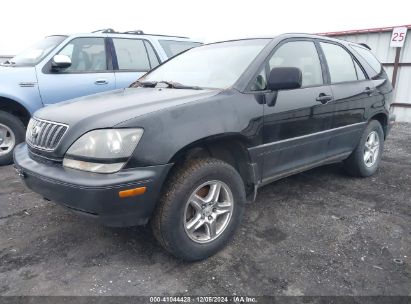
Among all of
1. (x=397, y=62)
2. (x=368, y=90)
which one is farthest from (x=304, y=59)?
(x=397, y=62)

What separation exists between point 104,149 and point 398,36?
9.21m

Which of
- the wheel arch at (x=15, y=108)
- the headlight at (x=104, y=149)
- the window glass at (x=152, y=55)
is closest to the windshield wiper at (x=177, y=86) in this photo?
the headlight at (x=104, y=149)

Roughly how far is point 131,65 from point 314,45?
10.2 ft

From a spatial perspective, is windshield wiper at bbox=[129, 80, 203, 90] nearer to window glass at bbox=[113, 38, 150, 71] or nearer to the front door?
the front door

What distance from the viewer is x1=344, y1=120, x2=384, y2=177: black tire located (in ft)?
13.2

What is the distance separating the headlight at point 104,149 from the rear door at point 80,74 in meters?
3.04

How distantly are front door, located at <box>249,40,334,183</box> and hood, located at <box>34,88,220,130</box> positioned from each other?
620 millimetres

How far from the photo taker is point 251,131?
2639 millimetres

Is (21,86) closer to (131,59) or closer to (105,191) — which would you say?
(131,59)

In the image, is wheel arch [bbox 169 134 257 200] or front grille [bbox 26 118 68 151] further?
wheel arch [bbox 169 134 257 200]

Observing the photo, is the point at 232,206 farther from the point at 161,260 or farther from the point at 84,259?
the point at 84,259

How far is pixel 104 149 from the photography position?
205 centimetres

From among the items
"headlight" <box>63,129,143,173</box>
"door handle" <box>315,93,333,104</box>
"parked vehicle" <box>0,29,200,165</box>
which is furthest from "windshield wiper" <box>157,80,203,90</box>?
"parked vehicle" <box>0,29,200,165</box>

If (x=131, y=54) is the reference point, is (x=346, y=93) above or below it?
below
